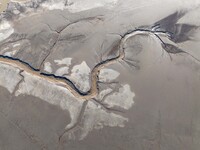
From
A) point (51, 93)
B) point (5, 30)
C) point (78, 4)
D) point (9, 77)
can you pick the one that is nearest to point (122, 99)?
point (51, 93)

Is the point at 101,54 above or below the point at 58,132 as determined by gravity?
above

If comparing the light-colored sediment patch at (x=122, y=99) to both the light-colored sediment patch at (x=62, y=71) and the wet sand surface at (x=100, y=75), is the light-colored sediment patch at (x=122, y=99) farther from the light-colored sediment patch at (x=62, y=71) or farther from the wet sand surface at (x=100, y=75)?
the light-colored sediment patch at (x=62, y=71)

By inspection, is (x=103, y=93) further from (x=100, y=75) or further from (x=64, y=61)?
(x=64, y=61)

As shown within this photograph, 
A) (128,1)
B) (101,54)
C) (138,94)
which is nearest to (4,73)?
(101,54)

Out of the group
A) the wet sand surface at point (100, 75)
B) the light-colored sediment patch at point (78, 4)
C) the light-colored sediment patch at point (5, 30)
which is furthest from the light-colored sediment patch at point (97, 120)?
the light-colored sediment patch at point (78, 4)

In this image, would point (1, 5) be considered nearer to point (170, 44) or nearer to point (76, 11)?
point (76, 11)
